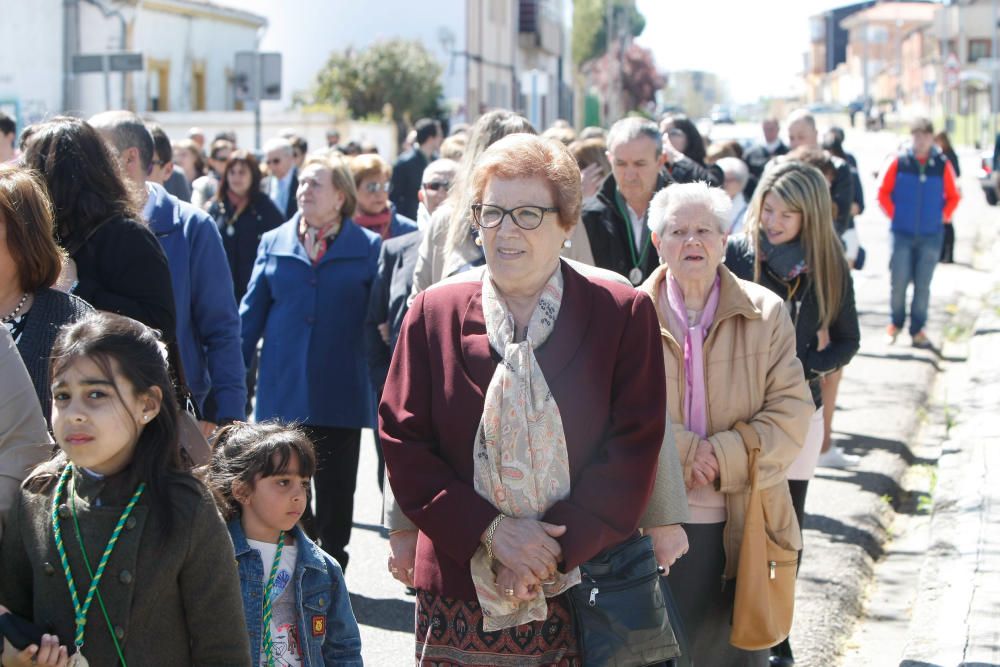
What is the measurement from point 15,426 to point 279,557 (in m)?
0.95

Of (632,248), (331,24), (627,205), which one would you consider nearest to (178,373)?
(632,248)

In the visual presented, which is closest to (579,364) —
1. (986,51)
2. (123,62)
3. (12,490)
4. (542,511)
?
(542,511)

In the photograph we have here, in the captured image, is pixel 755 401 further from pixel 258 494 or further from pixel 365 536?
pixel 365 536

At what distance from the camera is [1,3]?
2789cm

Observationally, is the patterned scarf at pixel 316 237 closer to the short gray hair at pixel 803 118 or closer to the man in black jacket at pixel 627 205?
the man in black jacket at pixel 627 205

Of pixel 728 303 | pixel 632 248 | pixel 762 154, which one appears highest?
pixel 762 154

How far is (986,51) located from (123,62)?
109 metres

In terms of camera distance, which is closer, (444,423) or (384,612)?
(444,423)

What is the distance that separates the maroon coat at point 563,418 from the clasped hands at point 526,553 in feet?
0.11

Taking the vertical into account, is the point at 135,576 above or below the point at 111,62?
below

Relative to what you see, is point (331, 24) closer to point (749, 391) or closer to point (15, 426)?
point (749, 391)

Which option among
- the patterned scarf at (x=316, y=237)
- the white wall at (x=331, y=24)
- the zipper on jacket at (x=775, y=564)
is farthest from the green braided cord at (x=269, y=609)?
the white wall at (x=331, y=24)

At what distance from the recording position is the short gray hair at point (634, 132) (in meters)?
6.34

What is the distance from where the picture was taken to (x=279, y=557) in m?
4.05
